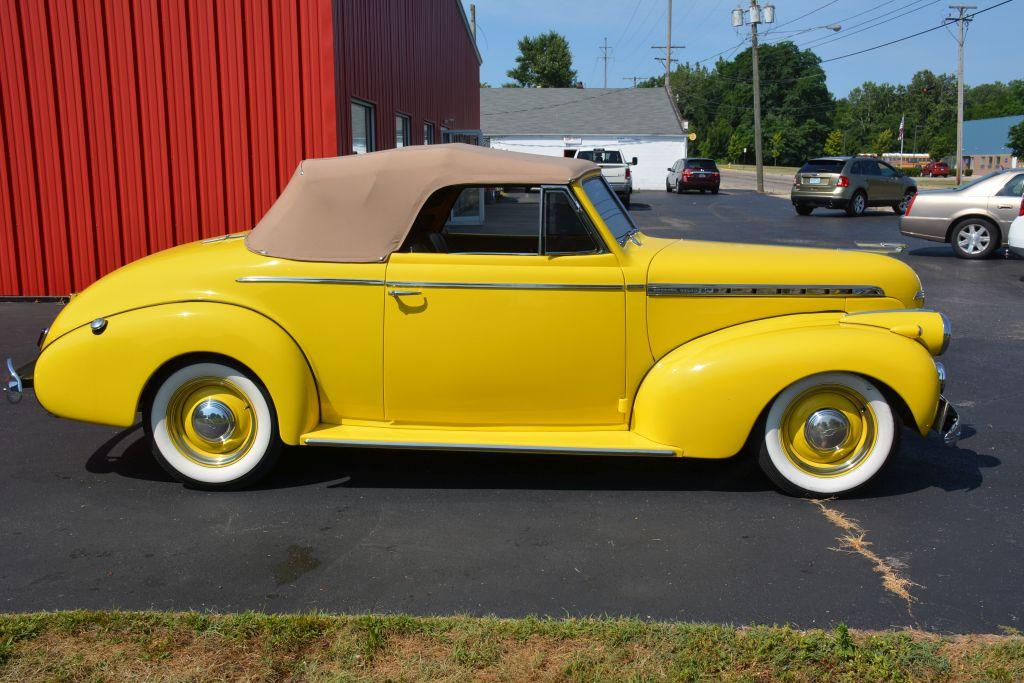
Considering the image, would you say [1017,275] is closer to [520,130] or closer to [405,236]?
[405,236]

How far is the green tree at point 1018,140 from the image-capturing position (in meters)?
65.6

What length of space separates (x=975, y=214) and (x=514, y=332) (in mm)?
12624

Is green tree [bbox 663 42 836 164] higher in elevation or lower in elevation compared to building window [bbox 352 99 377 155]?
higher

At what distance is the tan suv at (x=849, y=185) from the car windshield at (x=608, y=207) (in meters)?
20.1

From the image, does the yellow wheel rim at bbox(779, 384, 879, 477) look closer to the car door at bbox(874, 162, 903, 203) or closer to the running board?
the running board

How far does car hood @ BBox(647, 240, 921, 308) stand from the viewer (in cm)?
469

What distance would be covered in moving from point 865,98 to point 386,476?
5602 inches

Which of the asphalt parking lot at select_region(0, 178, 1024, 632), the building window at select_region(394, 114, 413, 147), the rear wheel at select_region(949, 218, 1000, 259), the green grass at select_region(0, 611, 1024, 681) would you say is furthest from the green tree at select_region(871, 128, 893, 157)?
the green grass at select_region(0, 611, 1024, 681)

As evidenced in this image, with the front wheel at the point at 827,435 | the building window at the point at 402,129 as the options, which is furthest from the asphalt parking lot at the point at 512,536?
the building window at the point at 402,129

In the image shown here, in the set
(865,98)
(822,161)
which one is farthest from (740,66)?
(822,161)

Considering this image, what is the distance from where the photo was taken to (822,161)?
80.3 feet

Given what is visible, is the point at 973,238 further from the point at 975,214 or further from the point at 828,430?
the point at 828,430

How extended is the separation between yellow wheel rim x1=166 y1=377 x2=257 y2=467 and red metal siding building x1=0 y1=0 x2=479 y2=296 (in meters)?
5.60

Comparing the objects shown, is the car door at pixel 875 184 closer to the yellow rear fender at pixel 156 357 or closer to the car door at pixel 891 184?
the car door at pixel 891 184
